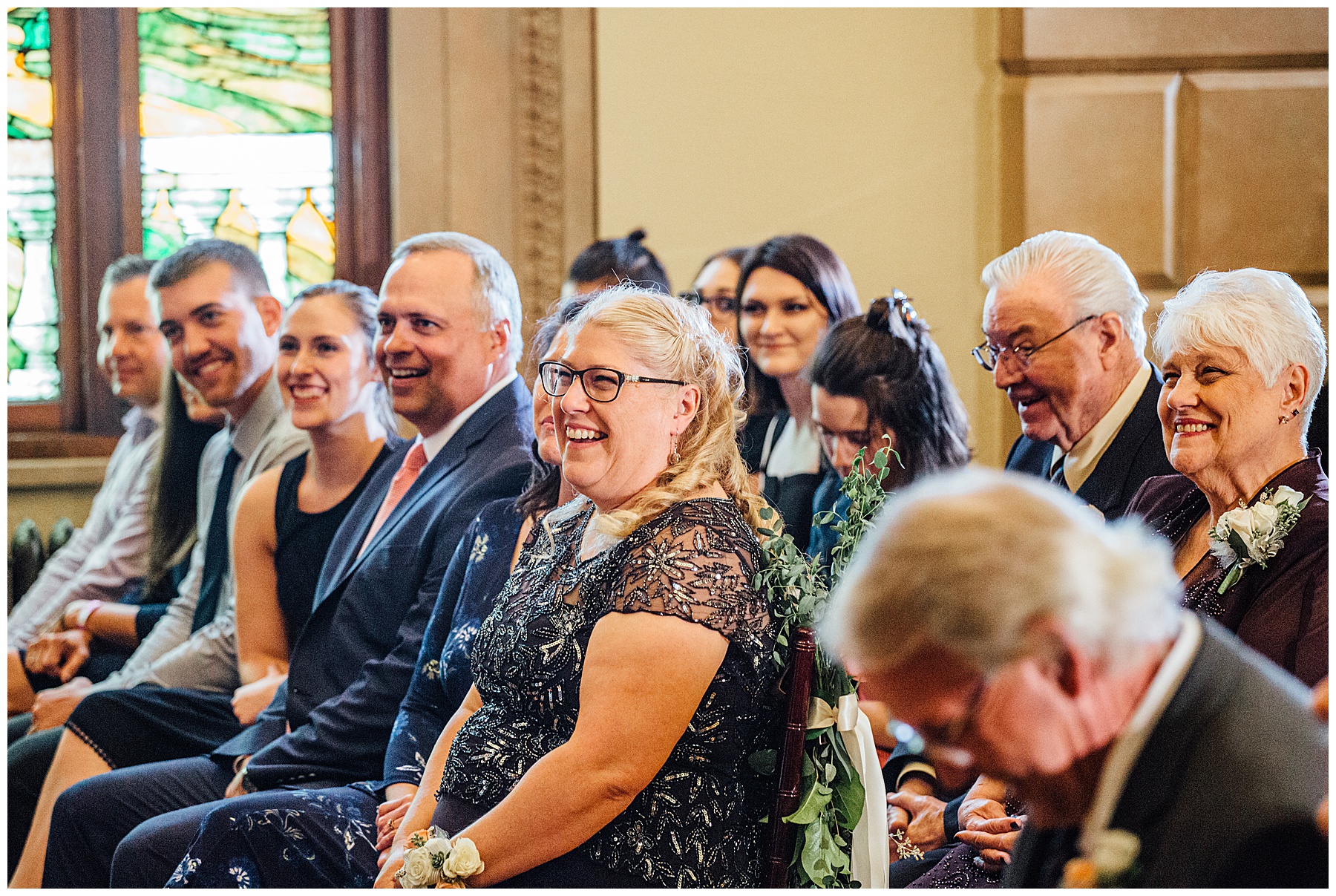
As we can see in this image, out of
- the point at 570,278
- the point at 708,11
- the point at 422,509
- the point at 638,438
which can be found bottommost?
the point at 422,509

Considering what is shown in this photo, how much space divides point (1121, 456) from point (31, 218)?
4.42 m

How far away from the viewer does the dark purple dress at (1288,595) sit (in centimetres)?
180

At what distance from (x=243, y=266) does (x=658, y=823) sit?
8.50 ft

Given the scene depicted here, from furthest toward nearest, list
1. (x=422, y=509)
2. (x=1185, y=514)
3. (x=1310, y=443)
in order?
(x=422, y=509), (x=1310, y=443), (x=1185, y=514)

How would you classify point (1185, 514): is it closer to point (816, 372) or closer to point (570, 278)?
point (816, 372)

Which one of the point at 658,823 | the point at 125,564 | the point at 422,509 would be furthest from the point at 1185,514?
the point at 125,564

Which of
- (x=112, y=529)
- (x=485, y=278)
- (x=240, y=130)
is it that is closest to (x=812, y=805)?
(x=485, y=278)

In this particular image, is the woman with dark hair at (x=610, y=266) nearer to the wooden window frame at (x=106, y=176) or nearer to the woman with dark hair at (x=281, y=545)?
the woman with dark hair at (x=281, y=545)

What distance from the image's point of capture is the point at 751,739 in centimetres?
186

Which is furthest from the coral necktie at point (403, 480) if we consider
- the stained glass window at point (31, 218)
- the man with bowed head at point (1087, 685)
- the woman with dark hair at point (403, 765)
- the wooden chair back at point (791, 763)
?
the stained glass window at point (31, 218)

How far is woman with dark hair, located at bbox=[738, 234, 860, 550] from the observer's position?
136 inches

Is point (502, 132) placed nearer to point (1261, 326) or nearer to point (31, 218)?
point (31, 218)

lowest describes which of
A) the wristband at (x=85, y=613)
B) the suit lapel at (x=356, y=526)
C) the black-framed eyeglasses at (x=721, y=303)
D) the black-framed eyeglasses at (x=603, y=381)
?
the wristband at (x=85, y=613)

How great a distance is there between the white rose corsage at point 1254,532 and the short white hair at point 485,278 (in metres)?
1.63
